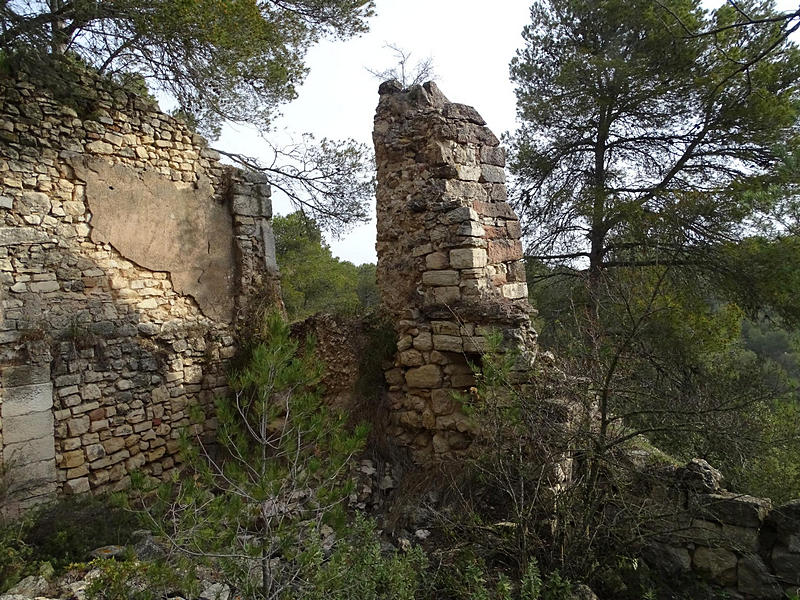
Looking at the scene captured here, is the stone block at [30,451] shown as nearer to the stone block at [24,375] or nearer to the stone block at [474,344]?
the stone block at [24,375]

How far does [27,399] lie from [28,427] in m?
0.21

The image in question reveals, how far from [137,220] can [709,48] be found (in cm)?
859

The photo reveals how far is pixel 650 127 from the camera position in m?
8.84

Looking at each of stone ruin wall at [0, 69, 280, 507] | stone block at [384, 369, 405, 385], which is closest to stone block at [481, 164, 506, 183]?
stone block at [384, 369, 405, 385]

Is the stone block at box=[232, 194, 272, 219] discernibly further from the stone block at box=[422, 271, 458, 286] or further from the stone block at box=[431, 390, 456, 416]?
the stone block at box=[431, 390, 456, 416]

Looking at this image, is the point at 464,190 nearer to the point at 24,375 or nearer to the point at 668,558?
the point at 668,558

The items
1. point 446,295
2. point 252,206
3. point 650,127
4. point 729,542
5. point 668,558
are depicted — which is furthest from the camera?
point 650,127

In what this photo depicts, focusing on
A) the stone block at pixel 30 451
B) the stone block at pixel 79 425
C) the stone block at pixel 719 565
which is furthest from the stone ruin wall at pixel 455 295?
the stone block at pixel 30 451

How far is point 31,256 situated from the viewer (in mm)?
4008

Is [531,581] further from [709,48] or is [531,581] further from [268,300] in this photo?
[709,48]

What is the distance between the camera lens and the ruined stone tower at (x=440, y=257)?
410 centimetres

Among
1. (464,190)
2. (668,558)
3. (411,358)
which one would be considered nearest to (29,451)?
(411,358)

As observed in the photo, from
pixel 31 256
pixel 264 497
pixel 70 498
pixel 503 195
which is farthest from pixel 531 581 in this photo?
pixel 31 256

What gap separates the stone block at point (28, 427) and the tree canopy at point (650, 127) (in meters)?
7.18
